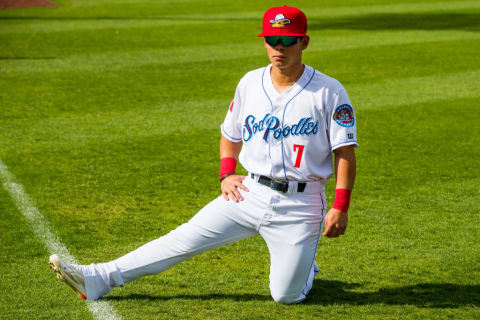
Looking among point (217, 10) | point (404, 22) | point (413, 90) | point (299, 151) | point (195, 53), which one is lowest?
point (217, 10)

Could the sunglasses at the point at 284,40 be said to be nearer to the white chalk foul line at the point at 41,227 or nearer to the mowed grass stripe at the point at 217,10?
the white chalk foul line at the point at 41,227

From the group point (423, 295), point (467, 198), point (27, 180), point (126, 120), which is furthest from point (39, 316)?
point (126, 120)

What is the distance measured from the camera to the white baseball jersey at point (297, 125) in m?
3.98

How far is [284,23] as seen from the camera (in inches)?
153

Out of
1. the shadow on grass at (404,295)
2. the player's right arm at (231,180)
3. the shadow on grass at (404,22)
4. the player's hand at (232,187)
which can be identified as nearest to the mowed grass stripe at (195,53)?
the shadow on grass at (404,22)

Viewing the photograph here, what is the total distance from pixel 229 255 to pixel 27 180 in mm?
2523

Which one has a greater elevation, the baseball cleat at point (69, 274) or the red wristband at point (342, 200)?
the red wristband at point (342, 200)

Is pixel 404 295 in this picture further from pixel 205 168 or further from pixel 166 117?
pixel 166 117

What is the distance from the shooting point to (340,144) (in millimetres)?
3959

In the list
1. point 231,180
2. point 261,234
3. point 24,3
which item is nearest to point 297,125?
point 231,180

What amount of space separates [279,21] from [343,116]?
2.06 feet

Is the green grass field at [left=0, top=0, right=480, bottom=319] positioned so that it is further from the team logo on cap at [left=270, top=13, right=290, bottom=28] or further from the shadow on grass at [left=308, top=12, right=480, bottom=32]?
the shadow on grass at [left=308, top=12, right=480, bottom=32]

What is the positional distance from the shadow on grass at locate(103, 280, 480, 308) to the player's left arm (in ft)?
1.98

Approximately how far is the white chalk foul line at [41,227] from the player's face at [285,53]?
170 cm
